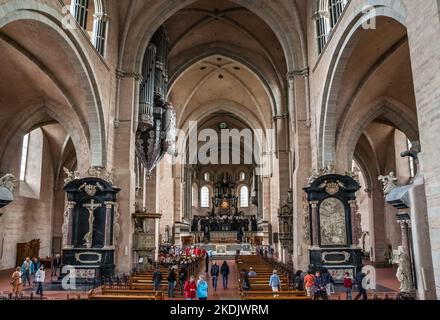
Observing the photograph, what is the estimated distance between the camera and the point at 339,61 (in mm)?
15031

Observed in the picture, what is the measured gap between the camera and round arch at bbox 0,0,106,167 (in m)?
11.1

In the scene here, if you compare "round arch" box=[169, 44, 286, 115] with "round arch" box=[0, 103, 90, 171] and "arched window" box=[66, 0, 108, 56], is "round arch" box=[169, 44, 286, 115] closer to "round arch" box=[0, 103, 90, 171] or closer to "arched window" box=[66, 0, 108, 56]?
"arched window" box=[66, 0, 108, 56]

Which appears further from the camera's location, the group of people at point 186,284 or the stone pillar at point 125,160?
the stone pillar at point 125,160

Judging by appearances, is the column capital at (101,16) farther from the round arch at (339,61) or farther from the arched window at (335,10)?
the round arch at (339,61)

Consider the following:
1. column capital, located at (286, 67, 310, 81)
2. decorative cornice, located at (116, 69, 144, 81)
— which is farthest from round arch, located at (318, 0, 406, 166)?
decorative cornice, located at (116, 69, 144, 81)

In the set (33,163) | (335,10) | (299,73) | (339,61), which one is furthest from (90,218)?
(335,10)

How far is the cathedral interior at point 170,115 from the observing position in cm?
996

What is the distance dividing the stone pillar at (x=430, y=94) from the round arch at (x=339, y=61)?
163 cm

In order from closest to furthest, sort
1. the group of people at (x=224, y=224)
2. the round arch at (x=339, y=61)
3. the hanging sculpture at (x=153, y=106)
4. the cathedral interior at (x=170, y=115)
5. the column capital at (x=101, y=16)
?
the cathedral interior at (x=170, y=115)
the round arch at (x=339, y=61)
the column capital at (x=101, y=16)
the hanging sculpture at (x=153, y=106)
the group of people at (x=224, y=224)

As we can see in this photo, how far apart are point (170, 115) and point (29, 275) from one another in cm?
1403

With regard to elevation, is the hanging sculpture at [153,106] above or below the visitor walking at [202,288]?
above

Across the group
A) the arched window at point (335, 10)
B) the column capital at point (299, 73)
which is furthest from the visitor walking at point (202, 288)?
the column capital at point (299, 73)

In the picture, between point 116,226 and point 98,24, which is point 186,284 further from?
point 98,24

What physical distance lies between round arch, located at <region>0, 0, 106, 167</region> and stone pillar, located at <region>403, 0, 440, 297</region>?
1046cm
